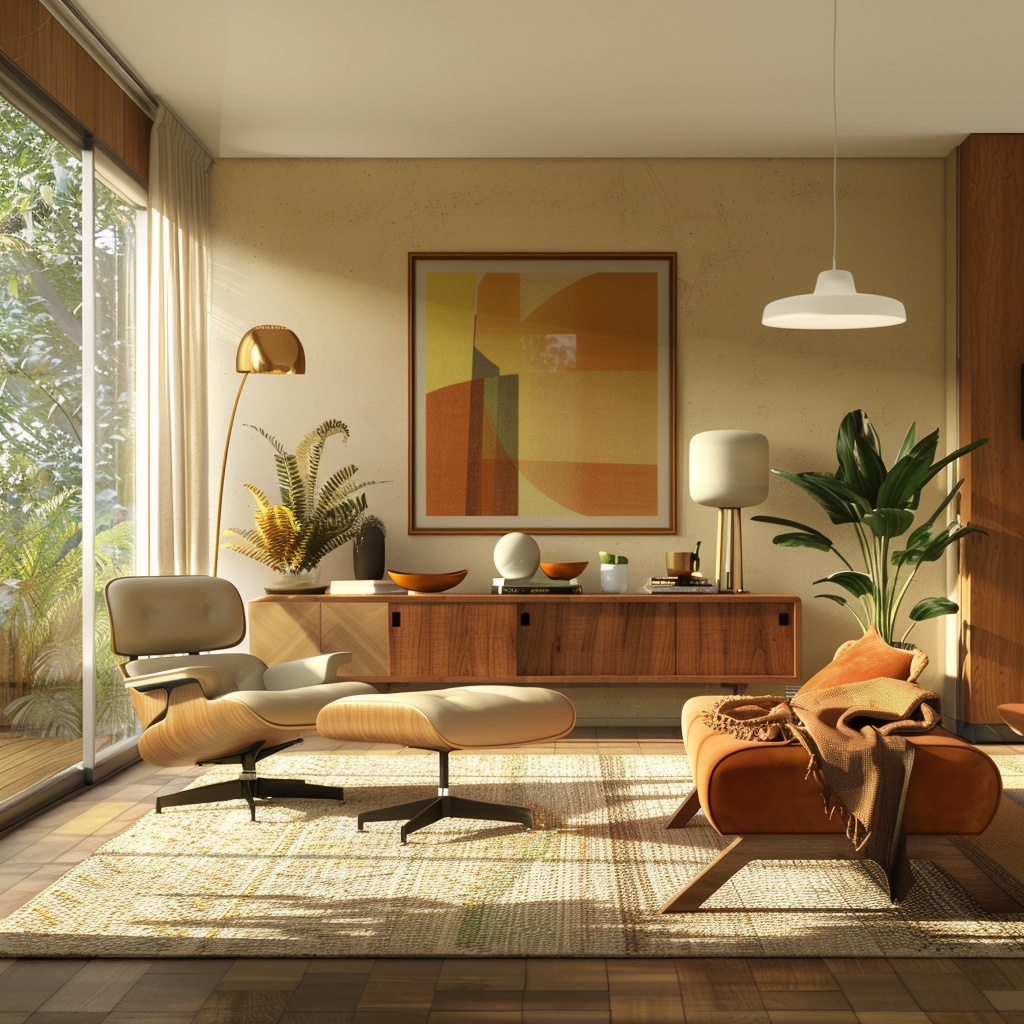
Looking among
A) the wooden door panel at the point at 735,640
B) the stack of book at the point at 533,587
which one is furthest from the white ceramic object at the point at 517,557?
the wooden door panel at the point at 735,640

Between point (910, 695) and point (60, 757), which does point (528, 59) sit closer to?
point (910, 695)

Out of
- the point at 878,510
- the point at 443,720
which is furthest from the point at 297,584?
the point at 878,510

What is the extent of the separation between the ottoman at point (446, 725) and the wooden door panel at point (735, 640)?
137 cm

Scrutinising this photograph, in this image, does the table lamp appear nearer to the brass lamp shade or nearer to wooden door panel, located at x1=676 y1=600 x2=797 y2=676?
wooden door panel, located at x1=676 y1=600 x2=797 y2=676

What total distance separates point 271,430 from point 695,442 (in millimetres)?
2085

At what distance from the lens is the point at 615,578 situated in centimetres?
446

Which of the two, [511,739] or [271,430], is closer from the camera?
[511,739]

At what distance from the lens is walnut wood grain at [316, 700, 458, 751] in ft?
9.02

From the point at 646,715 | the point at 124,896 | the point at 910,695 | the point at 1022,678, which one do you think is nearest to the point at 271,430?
the point at 646,715

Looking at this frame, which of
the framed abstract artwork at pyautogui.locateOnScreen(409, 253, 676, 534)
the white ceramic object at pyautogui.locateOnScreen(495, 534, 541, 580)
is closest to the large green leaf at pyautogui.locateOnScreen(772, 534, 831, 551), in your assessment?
the framed abstract artwork at pyautogui.locateOnScreen(409, 253, 676, 534)

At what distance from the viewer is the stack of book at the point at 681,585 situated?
4.38 metres

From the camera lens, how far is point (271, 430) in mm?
4844

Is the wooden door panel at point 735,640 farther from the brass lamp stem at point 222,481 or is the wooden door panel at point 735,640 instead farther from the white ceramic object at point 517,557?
the brass lamp stem at point 222,481

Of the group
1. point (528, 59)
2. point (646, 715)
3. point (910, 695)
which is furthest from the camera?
point (646, 715)
